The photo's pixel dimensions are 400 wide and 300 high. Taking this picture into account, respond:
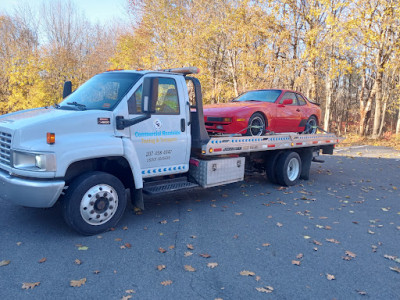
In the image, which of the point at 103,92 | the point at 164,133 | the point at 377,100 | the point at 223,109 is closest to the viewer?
the point at 103,92

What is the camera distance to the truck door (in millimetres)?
4957

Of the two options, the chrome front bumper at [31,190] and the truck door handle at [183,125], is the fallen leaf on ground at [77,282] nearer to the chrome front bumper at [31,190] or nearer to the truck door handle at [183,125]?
the chrome front bumper at [31,190]

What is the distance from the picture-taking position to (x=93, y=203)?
4445mm

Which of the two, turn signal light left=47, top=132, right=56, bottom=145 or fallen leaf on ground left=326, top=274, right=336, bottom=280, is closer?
fallen leaf on ground left=326, top=274, right=336, bottom=280

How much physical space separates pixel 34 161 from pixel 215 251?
254 centimetres

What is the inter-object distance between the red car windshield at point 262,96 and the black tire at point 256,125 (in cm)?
86

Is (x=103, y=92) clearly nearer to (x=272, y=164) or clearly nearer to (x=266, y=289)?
(x=266, y=289)

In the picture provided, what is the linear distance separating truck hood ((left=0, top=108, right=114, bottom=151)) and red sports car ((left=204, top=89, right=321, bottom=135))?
123 inches

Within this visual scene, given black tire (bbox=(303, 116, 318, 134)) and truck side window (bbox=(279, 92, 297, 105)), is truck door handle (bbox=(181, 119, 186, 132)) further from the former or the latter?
black tire (bbox=(303, 116, 318, 134))

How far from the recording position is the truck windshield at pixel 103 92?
15.9 ft

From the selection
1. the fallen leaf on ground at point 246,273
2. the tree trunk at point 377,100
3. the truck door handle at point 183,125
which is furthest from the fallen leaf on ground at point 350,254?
the tree trunk at point 377,100

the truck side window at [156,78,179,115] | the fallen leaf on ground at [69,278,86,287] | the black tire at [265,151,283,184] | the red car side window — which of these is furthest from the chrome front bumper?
the red car side window

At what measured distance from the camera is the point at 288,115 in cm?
851

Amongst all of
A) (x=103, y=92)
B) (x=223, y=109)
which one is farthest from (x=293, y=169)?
(x=103, y=92)
